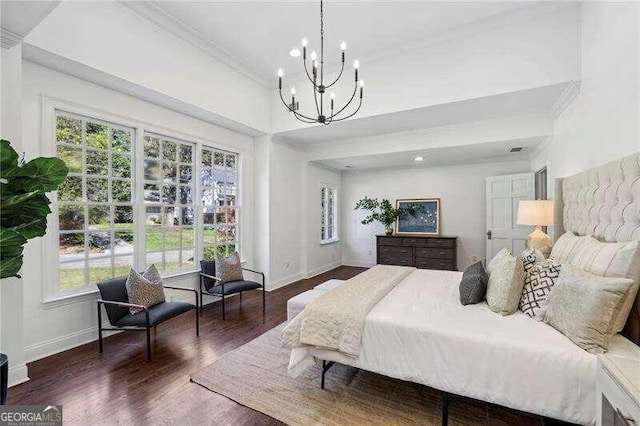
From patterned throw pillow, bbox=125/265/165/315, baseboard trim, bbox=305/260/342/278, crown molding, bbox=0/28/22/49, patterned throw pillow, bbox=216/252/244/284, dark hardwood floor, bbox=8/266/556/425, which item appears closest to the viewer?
dark hardwood floor, bbox=8/266/556/425

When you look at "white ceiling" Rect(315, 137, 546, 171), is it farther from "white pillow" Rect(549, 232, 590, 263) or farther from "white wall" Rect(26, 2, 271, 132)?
"white wall" Rect(26, 2, 271, 132)

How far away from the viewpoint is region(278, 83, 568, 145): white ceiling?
3.19 m

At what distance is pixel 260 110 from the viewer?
4.46m

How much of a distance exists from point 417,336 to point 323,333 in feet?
2.00

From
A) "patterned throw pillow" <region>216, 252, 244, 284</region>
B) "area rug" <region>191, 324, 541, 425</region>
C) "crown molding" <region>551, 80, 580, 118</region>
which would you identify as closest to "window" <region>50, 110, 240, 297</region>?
"patterned throw pillow" <region>216, 252, 244, 284</region>

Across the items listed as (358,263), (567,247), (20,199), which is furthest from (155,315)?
(358,263)

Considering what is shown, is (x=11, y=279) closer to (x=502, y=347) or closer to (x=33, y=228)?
(x=33, y=228)

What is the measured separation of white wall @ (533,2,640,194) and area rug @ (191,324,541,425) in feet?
6.79

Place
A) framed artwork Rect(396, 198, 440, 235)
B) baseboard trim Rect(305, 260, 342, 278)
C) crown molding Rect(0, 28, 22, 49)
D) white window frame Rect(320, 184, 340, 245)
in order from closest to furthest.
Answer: crown molding Rect(0, 28, 22, 49)
baseboard trim Rect(305, 260, 342, 278)
framed artwork Rect(396, 198, 440, 235)
white window frame Rect(320, 184, 340, 245)

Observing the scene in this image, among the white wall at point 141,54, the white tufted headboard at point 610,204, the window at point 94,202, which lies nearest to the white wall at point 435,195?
the white tufted headboard at point 610,204

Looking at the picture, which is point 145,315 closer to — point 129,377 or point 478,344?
point 129,377

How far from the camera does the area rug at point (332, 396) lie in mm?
1800

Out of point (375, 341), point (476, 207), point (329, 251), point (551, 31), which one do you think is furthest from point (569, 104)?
point (329, 251)

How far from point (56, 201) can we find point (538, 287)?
158 inches
